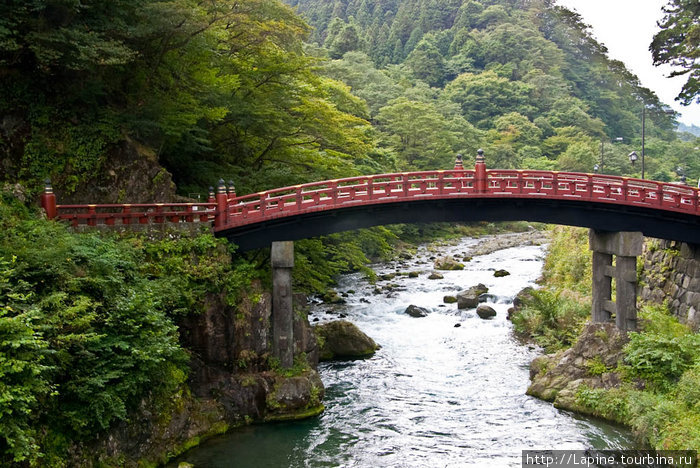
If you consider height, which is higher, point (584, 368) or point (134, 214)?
point (134, 214)

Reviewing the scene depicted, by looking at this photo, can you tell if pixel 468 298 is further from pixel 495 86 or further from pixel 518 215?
pixel 495 86

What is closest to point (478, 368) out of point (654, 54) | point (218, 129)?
point (218, 129)

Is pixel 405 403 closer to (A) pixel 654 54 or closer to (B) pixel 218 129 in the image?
(B) pixel 218 129

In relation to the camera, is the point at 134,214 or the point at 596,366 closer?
the point at 134,214

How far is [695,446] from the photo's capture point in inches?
623

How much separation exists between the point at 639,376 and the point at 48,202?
813 inches

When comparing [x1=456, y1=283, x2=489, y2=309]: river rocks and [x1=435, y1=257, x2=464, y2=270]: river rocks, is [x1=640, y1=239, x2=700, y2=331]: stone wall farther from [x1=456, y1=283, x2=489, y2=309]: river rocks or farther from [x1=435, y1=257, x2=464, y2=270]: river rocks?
[x1=435, y1=257, x2=464, y2=270]: river rocks

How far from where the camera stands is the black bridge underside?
23.0m

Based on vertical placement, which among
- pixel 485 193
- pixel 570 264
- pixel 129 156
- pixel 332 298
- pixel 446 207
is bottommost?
pixel 332 298

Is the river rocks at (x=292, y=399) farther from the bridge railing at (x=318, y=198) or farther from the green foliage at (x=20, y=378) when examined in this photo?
the green foliage at (x=20, y=378)

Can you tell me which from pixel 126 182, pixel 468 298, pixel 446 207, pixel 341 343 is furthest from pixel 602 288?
pixel 126 182

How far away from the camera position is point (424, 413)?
68.4 feet

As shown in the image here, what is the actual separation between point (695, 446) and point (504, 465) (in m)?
5.00

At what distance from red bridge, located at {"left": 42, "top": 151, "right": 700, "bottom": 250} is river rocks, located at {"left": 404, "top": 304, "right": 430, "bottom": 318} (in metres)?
10.9
